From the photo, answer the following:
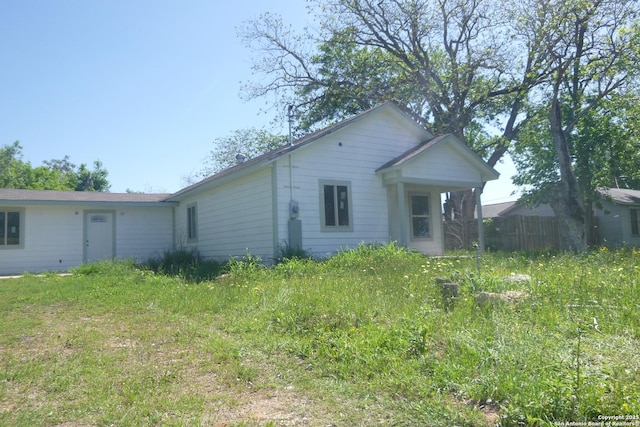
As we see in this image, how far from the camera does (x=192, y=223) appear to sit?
1803 cm

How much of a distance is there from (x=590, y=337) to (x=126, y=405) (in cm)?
396

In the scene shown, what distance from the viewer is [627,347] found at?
12.9 feet

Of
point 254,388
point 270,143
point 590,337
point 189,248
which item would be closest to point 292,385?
point 254,388

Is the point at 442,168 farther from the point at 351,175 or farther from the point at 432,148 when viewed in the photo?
the point at 351,175

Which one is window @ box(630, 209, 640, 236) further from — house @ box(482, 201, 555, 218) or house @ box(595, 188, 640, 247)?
house @ box(482, 201, 555, 218)

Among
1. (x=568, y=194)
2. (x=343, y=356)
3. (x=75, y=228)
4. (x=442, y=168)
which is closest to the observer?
Result: (x=343, y=356)

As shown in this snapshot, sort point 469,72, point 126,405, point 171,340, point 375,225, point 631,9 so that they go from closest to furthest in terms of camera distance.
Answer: point 126,405 → point 171,340 → point 375,225 → point 631,9 → point 469,72

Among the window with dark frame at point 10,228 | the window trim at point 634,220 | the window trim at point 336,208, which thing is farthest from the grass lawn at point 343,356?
the window trim at point 634,220

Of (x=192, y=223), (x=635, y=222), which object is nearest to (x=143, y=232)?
(x=192, y=223)

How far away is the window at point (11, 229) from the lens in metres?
16.4

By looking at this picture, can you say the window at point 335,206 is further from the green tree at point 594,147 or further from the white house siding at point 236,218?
the green tree at point 594,147

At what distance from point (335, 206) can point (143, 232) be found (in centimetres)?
914

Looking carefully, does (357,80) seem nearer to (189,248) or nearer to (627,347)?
(189,248)

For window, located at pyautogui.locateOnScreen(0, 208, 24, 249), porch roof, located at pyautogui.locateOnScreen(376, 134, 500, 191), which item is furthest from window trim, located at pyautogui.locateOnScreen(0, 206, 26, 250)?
porch roof, located at pyautogui.locateOnScreen(376, 134, 500, 191)
